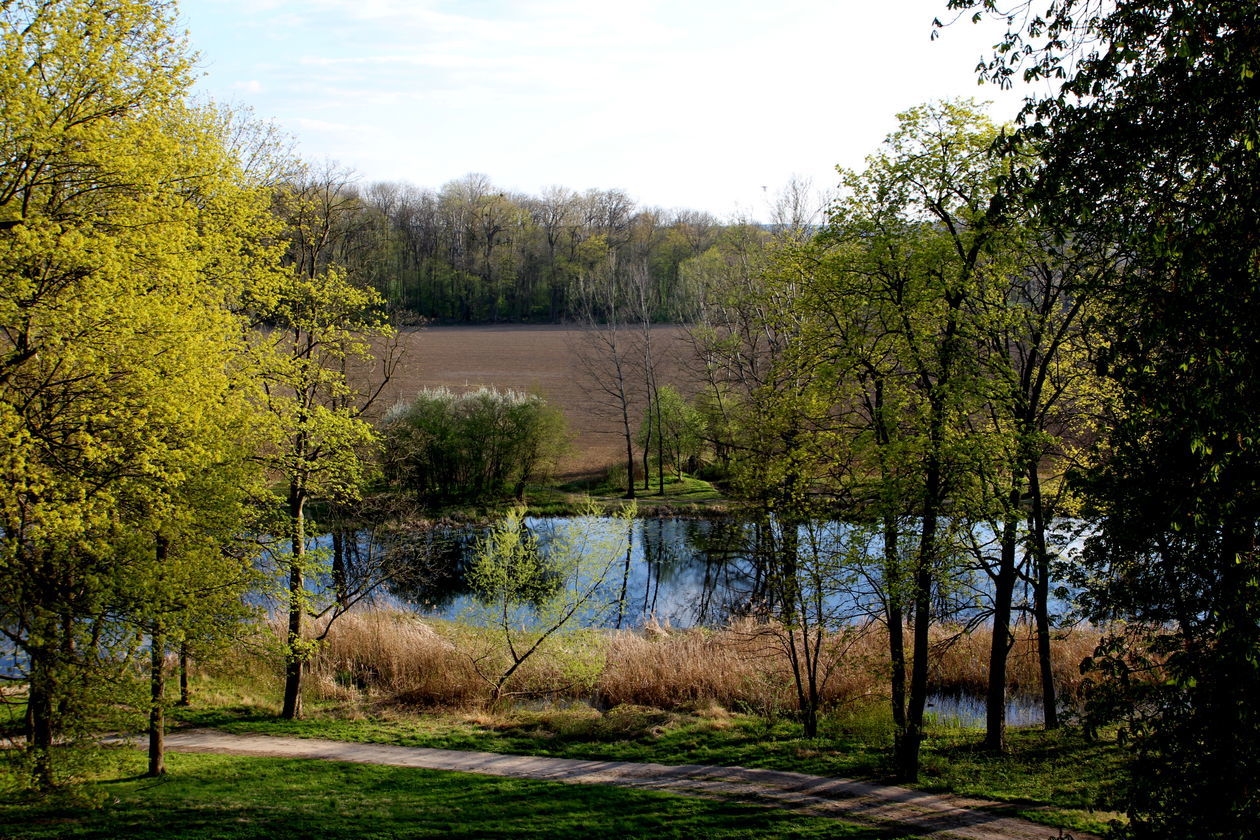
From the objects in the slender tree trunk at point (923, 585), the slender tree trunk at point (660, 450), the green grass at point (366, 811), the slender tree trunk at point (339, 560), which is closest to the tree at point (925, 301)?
the slender tree trunk at point (923, 585)

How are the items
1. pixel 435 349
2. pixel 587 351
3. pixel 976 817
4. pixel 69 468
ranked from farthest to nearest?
pixel 435 349 → pixel 587 351 → pixel 976 817 → pixel 69 468

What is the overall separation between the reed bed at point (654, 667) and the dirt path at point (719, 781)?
3.87m

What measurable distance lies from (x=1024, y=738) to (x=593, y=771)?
802 centimetres

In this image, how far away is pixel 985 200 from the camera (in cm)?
1318

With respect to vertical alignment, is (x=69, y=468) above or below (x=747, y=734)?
above

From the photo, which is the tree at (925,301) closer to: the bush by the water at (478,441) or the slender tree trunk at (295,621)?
the slender tree trunk at (295,621)

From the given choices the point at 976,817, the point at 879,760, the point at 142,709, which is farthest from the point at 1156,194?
the point at 142,709

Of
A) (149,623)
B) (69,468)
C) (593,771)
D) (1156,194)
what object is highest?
(1156,194)

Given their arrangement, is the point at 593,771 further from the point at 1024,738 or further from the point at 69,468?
the point at 69,468

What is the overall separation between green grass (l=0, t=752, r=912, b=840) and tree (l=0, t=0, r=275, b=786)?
138 cm

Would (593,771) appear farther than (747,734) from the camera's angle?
No

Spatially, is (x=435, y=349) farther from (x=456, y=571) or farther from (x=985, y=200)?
(x=985, y=200)

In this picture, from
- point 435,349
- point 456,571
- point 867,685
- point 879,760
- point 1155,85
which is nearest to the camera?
point 1155,85

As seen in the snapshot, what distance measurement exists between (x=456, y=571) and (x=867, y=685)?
738 inches
